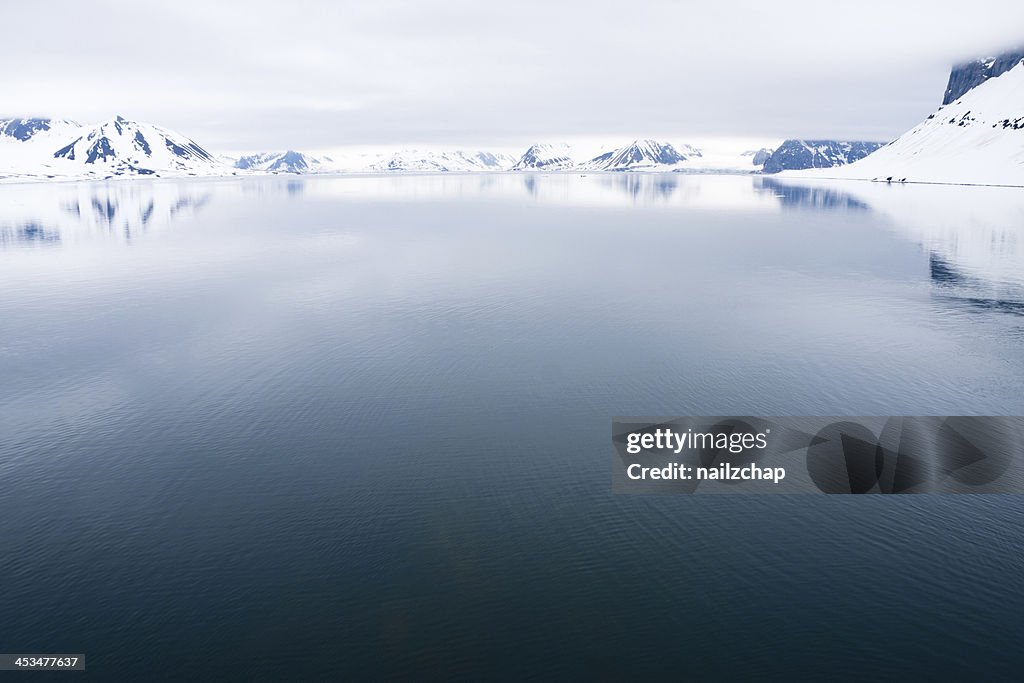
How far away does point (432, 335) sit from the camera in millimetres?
65875

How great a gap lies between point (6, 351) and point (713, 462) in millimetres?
68089

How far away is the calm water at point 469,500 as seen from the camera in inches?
997

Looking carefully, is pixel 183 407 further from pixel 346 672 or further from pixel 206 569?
pixel 346 672

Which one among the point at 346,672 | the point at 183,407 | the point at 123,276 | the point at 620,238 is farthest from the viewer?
the point at 620,238

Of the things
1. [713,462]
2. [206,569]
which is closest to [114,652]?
[206,569]
